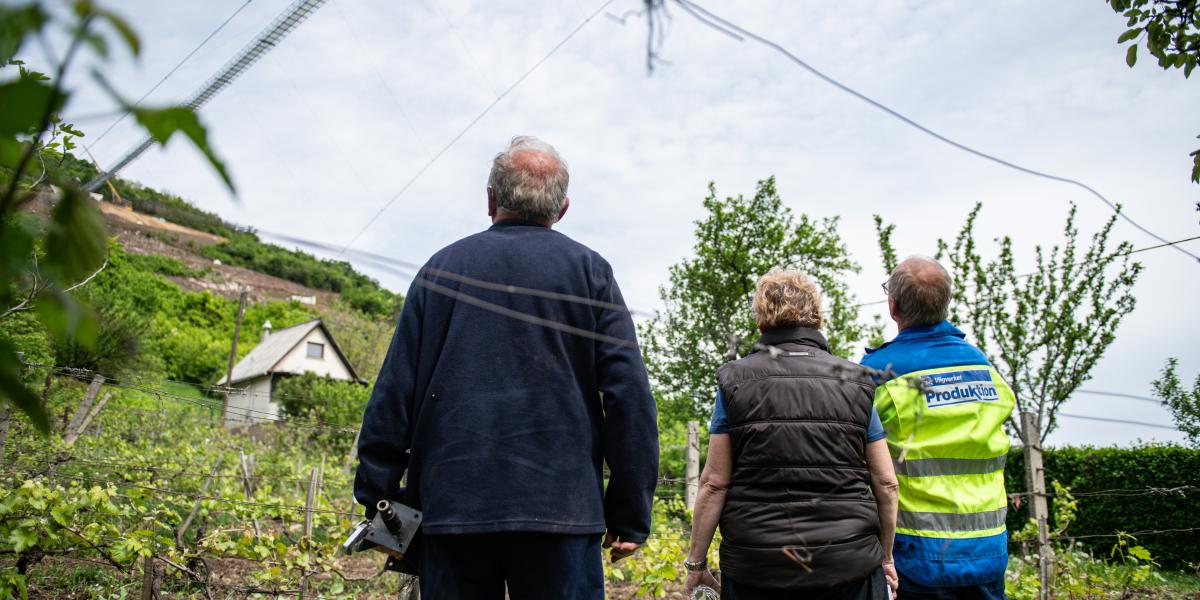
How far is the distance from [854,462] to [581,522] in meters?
0.76

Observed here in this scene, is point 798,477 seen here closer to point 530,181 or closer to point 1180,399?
point 530,181

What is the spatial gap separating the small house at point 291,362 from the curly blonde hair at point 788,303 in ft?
95.8

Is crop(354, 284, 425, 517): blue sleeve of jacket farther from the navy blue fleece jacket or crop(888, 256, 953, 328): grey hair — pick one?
crop(888, 256, 953, 328): grey hair

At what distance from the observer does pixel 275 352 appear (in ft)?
101

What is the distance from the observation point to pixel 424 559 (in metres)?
1.74

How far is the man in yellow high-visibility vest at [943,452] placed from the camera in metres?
1.99

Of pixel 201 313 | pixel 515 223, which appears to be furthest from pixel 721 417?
pixel 201 313

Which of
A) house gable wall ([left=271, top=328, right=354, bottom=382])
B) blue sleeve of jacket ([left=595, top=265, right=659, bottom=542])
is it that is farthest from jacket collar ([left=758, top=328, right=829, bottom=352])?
house gable wall ([left=271, top=328, right=354, bottom=382])

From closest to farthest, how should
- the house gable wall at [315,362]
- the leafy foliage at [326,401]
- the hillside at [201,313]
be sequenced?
the hillside at [201,313], the leafy foliage at [326,401], the house gable wall at [315,362]

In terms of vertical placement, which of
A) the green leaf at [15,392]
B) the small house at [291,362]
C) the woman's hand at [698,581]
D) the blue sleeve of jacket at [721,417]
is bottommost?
the woman's hand at [698,581]

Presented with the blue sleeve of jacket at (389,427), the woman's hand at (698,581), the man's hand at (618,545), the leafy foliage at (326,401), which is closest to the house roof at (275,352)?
Answer: the leafy foliage at (326,401)

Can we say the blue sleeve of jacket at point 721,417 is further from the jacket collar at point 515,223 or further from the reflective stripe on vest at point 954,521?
the jacket collar at point 515,223

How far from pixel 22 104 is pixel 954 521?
2142 millimetres

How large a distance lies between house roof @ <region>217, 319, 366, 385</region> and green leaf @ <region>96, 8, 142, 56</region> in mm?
30246
